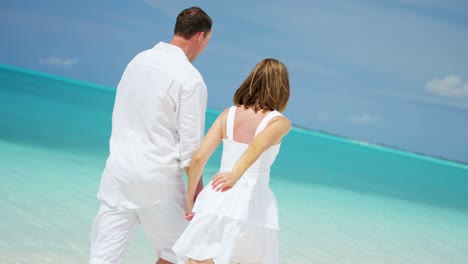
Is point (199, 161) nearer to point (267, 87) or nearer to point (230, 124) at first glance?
point (230, 124)

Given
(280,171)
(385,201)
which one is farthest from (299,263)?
(280,171)

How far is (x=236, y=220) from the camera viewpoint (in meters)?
2.61

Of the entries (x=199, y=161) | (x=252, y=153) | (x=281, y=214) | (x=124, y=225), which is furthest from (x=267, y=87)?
(x=281, y=214)

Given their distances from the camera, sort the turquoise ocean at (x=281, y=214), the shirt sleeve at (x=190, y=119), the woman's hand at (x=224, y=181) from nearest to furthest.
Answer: the shirt sleeve at (x=190, y=119), the woman's hand at (x=224, y=181), the turquoise ocean at (x=281, y=214)

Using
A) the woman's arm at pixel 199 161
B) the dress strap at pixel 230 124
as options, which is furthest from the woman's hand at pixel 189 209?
the dress strap at pixel 230 124

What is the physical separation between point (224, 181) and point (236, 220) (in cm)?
16

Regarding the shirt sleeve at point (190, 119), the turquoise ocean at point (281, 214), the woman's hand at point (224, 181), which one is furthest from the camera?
the turquoise ocean at point (281, 214)

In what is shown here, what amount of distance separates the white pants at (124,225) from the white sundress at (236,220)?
0.08 m

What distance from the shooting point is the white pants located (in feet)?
8.47

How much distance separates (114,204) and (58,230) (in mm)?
2755

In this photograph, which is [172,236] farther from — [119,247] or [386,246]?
[386,246]

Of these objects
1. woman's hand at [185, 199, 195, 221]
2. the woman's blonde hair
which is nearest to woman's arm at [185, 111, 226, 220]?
woman's hand at [185, 199, 195, 221]

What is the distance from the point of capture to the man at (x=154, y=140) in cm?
251

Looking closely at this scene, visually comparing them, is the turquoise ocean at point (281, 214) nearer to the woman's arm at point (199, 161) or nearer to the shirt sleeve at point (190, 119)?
the woman's arm at point (199, 161)
